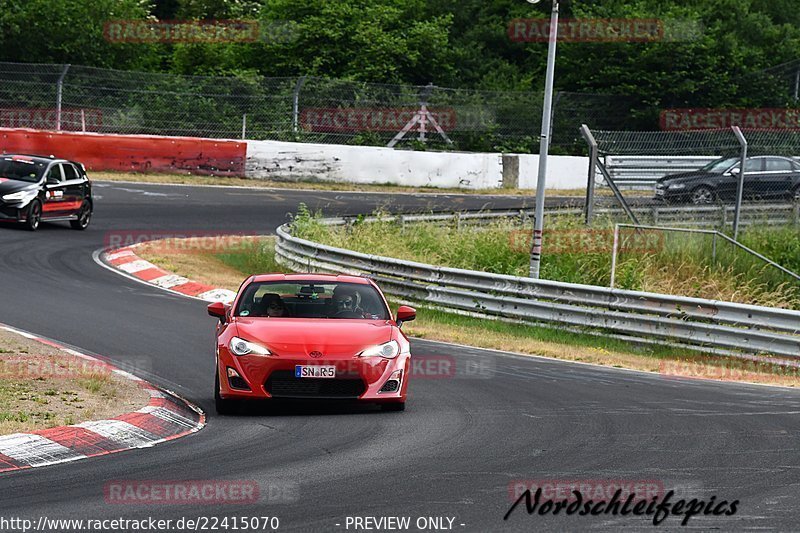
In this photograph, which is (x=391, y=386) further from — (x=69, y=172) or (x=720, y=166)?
(x=720, y=166)

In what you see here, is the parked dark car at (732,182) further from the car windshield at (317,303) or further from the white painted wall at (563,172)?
the car windshield at (317,303)

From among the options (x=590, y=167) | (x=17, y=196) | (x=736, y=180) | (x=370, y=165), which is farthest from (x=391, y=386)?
(x=370, y=165)

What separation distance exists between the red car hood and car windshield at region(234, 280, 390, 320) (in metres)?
0.21

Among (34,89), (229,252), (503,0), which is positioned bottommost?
(229,252)

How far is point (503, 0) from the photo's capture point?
52.0m

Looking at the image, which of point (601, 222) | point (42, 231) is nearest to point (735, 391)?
point (601, 222)

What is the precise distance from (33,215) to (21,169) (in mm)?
1091

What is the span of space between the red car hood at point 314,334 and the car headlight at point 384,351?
43 millimetres

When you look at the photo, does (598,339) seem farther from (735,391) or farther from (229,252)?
(229,252)

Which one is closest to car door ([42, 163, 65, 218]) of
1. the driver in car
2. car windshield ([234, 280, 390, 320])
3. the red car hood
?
car windshield ([234, 280, 390, 320])

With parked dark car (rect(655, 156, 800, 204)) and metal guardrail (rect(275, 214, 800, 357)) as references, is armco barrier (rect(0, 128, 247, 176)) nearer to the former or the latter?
parked dark car (rect(655, 156, 800, 204))

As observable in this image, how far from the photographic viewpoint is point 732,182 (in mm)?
27562

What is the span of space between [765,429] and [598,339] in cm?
719

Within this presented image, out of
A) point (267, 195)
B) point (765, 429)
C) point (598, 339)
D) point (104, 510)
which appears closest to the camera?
point (104, 510)
